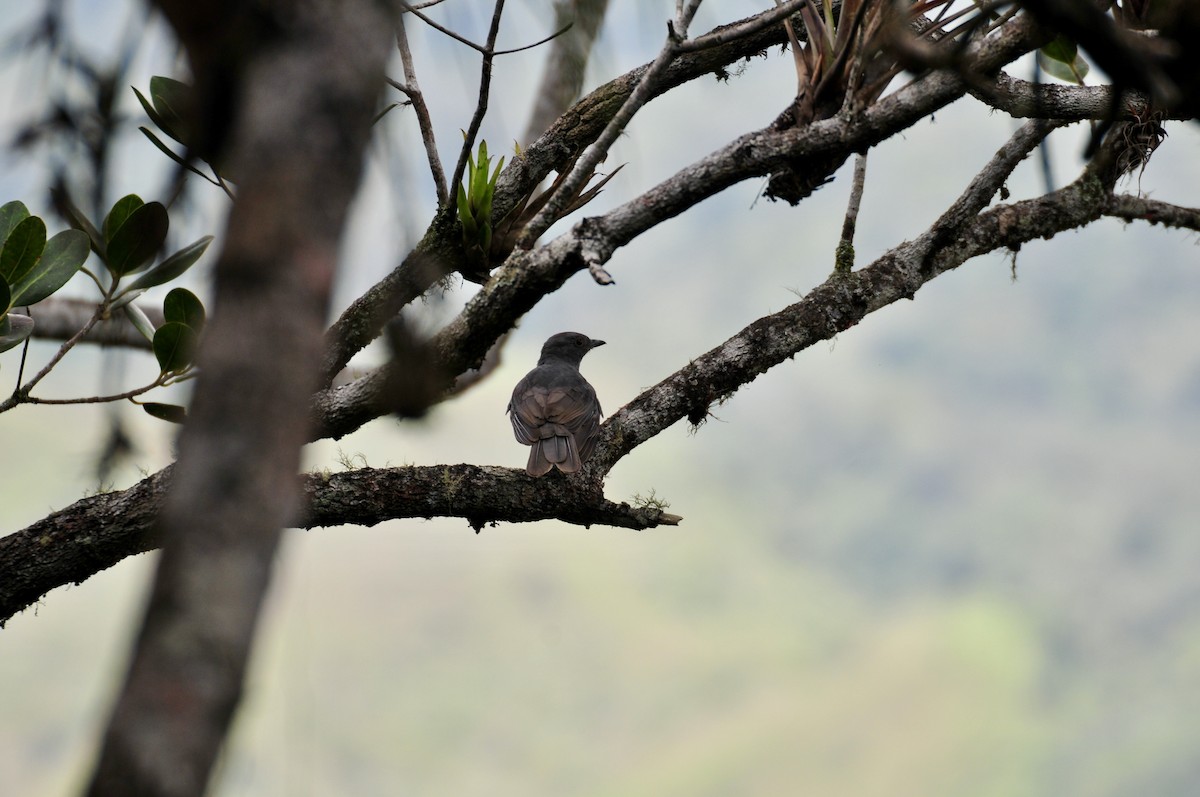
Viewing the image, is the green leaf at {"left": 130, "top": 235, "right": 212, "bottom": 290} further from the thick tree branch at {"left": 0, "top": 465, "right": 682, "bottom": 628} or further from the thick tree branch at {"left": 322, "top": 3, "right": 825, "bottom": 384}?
the thick tree branch at {"left": 0, "top": 465, "right": 682, "bottom": 628}

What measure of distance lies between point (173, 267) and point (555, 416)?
224cm

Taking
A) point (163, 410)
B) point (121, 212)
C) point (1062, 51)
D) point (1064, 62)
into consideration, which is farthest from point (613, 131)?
point (1064, 62)

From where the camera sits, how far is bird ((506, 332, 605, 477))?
19.1 feet

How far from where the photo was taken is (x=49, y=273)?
5.30m

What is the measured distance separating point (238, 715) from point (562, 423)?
4.58m

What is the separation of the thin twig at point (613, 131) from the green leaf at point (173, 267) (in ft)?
5.20

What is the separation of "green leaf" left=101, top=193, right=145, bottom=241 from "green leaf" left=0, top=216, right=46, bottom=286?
29 centimetres

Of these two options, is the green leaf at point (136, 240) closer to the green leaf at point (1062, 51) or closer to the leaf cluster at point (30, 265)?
the leaf cluster at point (30, 265)

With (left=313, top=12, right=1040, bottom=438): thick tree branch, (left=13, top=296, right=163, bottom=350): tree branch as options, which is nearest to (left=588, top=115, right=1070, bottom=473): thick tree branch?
(left=313, top=12, right=1040, bottom=438): thick tree branch

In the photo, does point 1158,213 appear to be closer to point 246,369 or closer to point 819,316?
point 819,316

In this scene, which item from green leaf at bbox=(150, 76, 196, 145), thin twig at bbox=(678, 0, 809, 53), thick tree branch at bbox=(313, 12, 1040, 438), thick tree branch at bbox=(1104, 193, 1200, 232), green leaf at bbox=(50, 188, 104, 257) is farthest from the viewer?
thick tree branch at bbox=(1104, 193, 1200, 232)

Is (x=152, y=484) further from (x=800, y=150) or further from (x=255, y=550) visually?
(x=255, y=550)

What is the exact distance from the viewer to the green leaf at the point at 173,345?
5219 mm

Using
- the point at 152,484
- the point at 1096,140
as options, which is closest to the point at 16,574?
the point at 152,484
